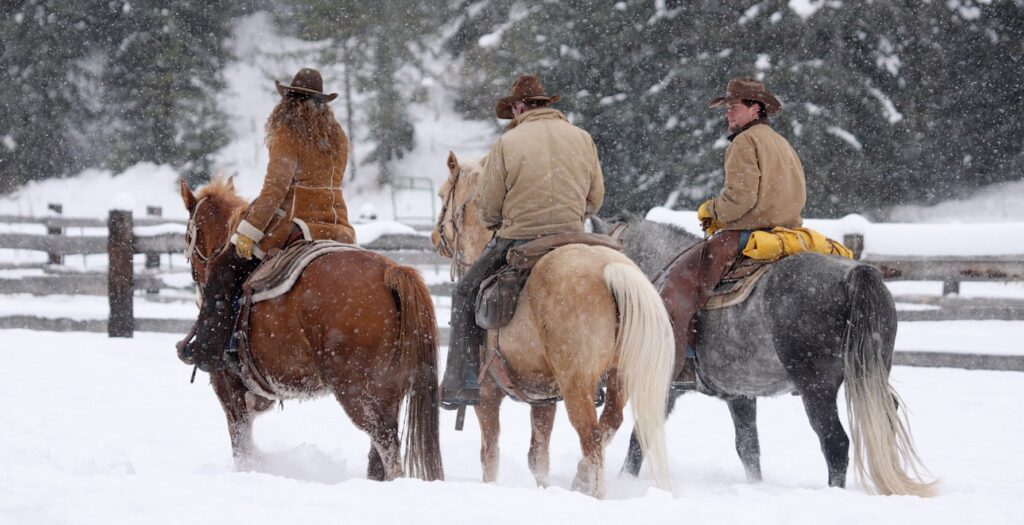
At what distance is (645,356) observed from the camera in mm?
3936

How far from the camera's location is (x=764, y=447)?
259 inches

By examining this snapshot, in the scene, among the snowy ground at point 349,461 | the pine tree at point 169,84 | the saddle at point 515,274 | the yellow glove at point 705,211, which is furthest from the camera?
the pine tree at point 169,84

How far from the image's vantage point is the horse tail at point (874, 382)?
4.41m

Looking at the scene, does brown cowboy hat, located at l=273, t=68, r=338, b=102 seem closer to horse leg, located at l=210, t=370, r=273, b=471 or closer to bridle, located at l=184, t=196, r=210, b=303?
bridle, located at l=184, t=196, r=210, b=303

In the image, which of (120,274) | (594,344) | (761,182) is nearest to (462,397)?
(594,344)

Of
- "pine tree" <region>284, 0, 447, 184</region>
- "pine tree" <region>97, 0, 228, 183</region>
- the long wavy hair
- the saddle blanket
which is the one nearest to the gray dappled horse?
the saddle blanket

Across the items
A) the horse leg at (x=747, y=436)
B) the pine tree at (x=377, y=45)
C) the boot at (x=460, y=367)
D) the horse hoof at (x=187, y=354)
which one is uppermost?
the pine tree at (x=377, y=45)

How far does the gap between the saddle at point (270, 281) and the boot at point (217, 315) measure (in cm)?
8

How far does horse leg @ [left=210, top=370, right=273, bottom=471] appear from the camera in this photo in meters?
4.91

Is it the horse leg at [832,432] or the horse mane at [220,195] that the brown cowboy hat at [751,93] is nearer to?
the horse leg at [832,432]

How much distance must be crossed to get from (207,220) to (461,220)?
150 centimetres

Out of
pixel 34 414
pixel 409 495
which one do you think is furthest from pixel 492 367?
pixel 34 414

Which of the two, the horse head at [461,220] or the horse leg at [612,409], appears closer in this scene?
the horse leg at [612,409]

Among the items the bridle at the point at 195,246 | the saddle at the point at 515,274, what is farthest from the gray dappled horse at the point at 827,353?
the bridle at the point at 195,246
